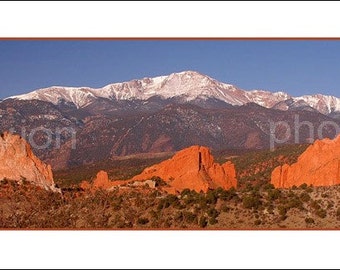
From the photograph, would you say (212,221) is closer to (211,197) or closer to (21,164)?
(211,197)

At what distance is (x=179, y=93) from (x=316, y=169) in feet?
12.7

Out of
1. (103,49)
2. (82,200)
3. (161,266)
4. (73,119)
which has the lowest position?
(161,266)

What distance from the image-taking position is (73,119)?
2011 cm

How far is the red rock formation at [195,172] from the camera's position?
19781 mm

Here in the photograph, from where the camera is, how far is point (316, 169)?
1994 cm

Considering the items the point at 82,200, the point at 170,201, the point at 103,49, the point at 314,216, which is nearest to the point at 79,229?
the point at 82,200

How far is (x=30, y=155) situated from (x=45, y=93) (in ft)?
5.15

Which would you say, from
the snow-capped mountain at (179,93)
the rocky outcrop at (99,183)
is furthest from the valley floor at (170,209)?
the snow-capped mountain at (179,93)

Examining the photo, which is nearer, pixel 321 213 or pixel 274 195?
pixel 321 213

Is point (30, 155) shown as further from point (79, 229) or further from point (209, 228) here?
point (209, 228)

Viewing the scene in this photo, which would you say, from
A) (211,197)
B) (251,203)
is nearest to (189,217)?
(211,197)

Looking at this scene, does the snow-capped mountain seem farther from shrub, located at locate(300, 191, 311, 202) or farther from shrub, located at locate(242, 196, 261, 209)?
shrub, located at locate(242, 196, 261, 209)

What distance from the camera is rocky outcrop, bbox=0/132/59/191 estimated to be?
Answer: 65.2 ft

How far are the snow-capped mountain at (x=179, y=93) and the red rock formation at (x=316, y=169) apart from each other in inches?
36.2
